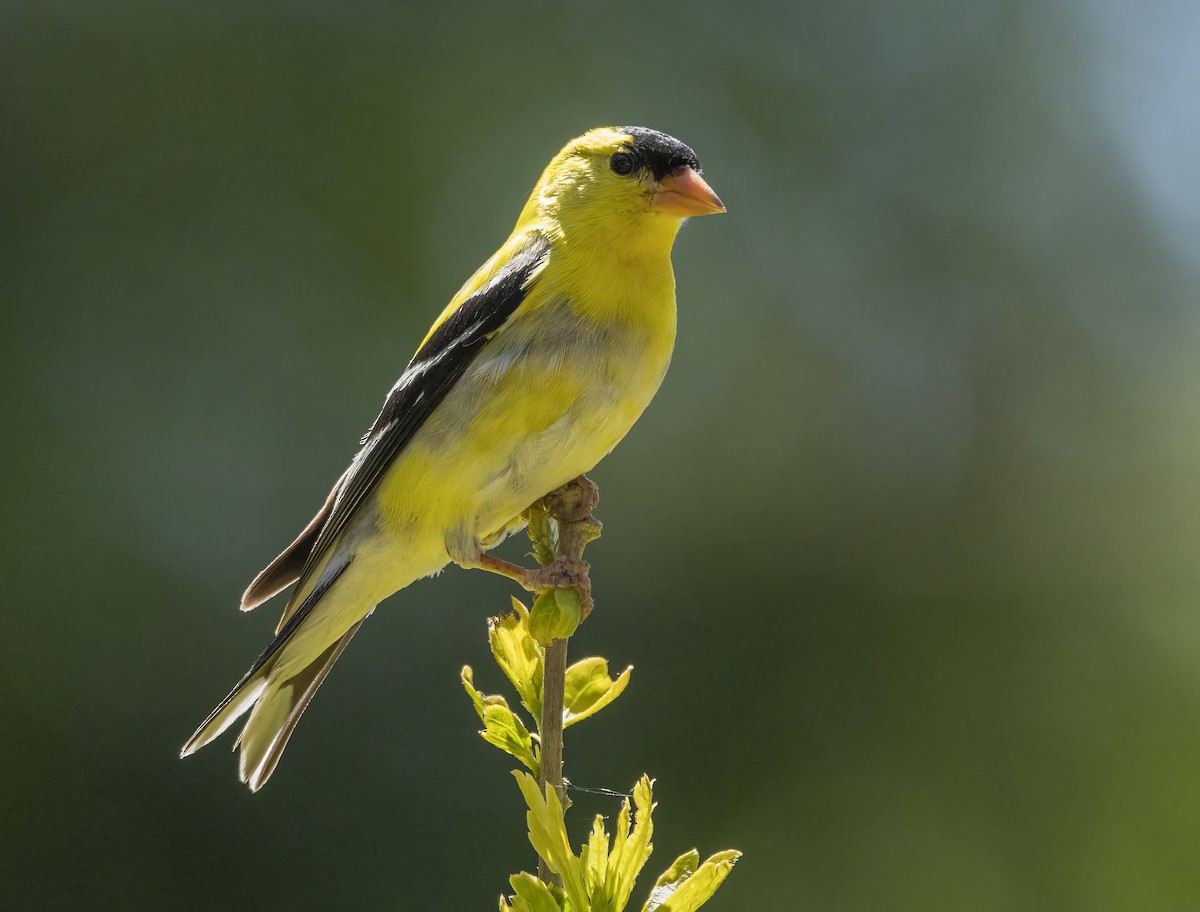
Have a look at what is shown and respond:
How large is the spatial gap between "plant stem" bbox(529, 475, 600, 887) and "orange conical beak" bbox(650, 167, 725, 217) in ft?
2.11

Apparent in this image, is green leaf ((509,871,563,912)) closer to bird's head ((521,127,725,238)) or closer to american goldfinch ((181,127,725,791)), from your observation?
american goldfinch ((181,127,725,791))

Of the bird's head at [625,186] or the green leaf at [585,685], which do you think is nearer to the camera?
→ the green leaf at [585,685]

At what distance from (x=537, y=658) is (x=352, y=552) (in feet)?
4.03

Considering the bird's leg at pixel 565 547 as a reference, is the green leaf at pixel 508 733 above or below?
below

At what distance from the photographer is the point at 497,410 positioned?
2395 millimetres

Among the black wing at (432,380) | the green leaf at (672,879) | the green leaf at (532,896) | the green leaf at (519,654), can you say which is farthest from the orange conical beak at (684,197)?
the green leaf at (532,896)

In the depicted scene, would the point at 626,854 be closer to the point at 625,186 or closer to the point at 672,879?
the point at 672,879

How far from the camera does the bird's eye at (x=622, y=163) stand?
2.70 metres

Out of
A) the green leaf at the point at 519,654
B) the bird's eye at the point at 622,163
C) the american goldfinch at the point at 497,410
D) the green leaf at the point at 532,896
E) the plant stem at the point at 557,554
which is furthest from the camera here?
the bird's eye at the point at 622,163

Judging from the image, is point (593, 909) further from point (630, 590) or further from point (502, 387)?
point (630, 590)

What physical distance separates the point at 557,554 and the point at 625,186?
3.77 feet

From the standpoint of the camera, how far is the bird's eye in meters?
2.70

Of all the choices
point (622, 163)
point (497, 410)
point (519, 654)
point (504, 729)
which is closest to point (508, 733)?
point (504, 729)

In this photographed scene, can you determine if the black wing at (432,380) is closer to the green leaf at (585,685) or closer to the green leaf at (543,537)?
the green leaf at (543,537)
